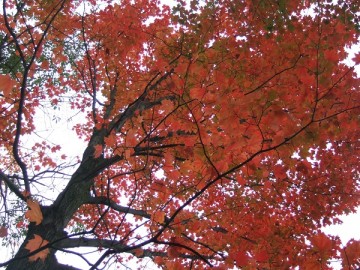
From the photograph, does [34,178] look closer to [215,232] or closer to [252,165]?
[252,165]

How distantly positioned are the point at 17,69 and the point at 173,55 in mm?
3903

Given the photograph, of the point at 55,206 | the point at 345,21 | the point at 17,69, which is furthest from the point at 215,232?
the point at 17,69

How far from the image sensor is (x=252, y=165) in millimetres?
2756

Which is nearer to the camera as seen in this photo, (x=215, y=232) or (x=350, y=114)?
(x=350, y=114)

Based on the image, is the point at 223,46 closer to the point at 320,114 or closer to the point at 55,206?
the point at 320,114

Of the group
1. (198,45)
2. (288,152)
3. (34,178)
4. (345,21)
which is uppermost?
(345,21)

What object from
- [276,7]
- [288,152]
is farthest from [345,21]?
[288,152]

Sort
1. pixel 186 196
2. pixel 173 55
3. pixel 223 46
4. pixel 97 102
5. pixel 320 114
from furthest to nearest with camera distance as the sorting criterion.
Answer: pixel 97 102, pixel 186 196, pixel 173 55, pixel 223 46, pixel 320 114

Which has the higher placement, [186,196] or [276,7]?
[276,7]

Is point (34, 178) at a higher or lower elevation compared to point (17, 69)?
lower

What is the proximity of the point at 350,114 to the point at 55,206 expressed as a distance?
419 centimetres

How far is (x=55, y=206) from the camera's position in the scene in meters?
4.95

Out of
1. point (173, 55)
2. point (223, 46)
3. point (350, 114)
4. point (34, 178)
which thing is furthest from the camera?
point (173, 55)

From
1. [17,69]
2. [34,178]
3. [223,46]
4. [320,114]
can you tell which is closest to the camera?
[320,114]
